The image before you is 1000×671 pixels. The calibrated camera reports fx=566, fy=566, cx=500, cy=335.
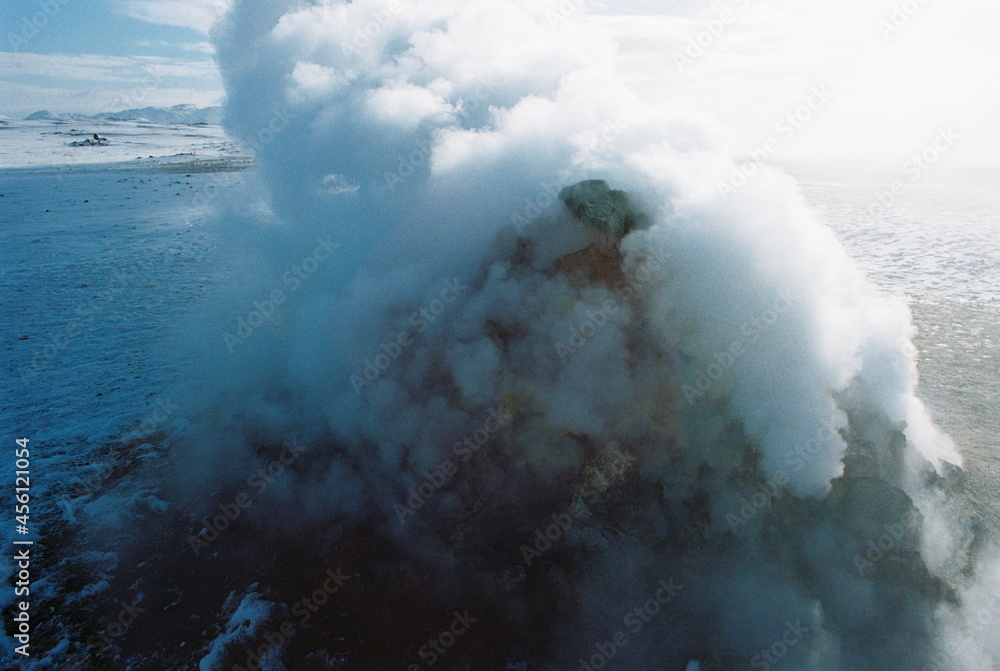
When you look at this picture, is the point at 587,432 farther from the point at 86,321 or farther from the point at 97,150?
the point at 97,150

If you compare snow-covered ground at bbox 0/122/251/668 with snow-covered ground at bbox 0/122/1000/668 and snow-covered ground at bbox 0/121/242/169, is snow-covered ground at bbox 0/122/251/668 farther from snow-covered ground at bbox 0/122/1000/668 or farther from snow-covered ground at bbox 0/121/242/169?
snow-covered ground at bbox 0/121/242/169

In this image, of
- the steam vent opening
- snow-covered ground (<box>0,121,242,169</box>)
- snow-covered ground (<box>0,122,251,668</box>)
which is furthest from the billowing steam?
snow-covered ground (<box>0,121,242,169</box>)

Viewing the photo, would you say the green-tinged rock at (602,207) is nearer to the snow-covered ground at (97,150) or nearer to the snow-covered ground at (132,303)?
the snow-covered ground at (132,303)

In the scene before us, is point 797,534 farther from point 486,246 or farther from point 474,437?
point 486,246

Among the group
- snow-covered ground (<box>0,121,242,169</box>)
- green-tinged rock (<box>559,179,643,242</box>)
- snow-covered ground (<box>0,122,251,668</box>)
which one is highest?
green-tinged rock (<box>559,179,643,242</box>)

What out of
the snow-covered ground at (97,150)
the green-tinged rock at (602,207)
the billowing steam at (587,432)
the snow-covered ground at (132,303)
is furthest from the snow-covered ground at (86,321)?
the snow-covered ground at (97,150)

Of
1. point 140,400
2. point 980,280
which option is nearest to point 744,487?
point 140,400

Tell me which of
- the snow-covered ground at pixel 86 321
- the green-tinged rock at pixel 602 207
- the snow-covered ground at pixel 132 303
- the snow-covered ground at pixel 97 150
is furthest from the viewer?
the snow-covered ground at pixel 97 150

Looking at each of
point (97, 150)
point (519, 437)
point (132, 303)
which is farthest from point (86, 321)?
point (97, 150)
